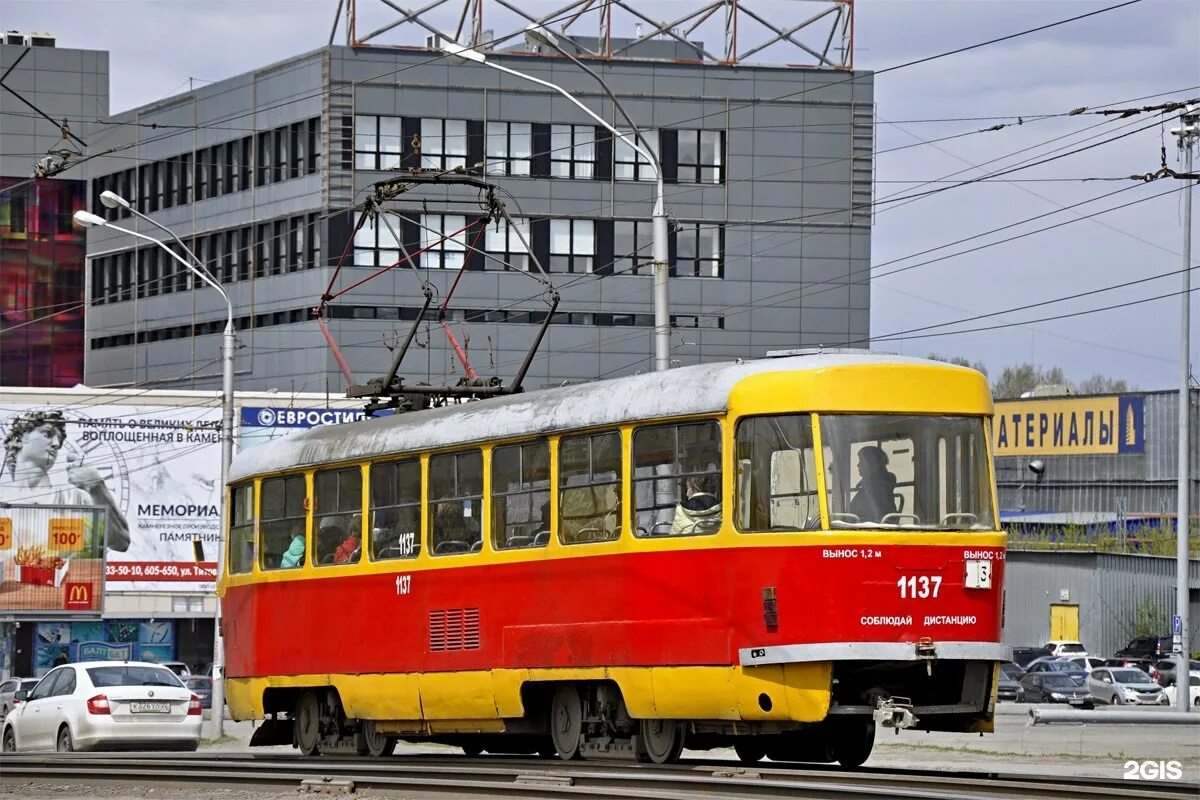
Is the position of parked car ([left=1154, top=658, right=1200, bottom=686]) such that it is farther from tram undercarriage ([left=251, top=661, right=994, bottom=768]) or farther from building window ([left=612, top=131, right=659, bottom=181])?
tram undercarriage ([left=251, top=661, right=994, bottom=768])

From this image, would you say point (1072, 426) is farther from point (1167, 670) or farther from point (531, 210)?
point (531, 210)

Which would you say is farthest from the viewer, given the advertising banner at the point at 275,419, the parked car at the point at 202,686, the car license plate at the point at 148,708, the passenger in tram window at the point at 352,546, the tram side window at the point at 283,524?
the advertising banner at the point at 275,419

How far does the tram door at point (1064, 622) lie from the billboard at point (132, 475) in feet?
90.6

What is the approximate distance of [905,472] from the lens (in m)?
15.2

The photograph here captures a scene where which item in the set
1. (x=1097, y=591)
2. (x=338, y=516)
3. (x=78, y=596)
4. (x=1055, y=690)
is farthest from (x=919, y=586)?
(x=1097, y=591)

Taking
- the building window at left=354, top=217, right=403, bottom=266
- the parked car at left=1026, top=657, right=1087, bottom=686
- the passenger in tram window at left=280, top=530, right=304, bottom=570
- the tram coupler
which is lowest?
the parked car at left=1026, top=657, right=1087, bottom=686

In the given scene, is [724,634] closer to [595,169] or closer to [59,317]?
[595,169]

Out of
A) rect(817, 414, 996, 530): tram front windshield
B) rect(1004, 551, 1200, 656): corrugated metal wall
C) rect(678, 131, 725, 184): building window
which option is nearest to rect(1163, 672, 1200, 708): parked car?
rect(1004, 551, 1200, 656): corrugated metal wall

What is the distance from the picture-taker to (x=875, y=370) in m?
15.3

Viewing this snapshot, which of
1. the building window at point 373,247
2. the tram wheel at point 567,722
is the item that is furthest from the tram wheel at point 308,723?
the building window at point 373,247

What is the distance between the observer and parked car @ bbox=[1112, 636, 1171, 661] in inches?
2484

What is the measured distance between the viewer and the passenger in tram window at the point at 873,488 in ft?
49.0

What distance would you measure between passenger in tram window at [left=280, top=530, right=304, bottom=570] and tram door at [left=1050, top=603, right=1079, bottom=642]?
5297cm

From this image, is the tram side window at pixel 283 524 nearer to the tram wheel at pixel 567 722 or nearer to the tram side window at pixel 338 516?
the tram side window at pixel 338 516
